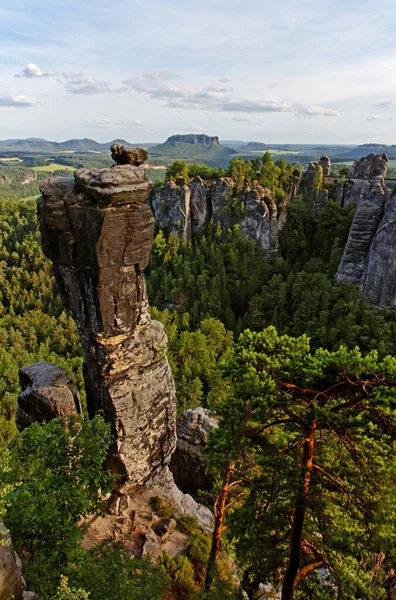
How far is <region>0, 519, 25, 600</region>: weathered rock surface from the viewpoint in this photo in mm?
6316

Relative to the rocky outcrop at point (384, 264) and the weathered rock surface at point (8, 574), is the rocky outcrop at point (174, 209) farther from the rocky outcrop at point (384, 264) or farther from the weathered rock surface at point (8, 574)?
the weathered rock surface at point (8, 574)

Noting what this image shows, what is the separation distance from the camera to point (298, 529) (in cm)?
811

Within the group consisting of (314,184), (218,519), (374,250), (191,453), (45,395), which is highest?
(314,184)

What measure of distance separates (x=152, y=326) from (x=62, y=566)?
8213 millimetres

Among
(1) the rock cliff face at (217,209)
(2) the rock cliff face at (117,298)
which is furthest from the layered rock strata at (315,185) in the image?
(2) the rock cliff face at (117,298)

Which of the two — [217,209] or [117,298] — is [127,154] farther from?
[217,209]

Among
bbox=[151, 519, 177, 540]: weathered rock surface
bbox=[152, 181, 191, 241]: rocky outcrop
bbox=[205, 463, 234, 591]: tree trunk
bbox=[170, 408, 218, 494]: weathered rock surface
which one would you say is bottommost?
bbox=[170, 408, 218, 494]: weathered rock surface

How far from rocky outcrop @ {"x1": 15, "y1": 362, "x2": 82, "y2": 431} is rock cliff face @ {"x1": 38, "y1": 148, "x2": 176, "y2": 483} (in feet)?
2.66

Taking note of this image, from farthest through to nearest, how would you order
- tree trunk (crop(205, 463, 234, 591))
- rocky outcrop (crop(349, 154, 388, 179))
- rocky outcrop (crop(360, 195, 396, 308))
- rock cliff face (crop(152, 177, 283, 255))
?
rocky outcrop (crop(349, 154, 388, 179)), rock cliff face (crop(152, 177, 283, 255)), rocky outcrop (crop(360, 195, 396, 308)), tree trunk (crop(205, 463, 234, 591))

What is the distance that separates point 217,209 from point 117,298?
4699 cm

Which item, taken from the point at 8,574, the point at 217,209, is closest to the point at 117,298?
the point at 8,574

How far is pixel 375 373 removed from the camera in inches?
288

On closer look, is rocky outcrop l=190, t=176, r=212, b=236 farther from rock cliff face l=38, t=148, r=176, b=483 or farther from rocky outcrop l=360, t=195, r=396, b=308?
rock cliff face l=38, t=148, r=176, b=483

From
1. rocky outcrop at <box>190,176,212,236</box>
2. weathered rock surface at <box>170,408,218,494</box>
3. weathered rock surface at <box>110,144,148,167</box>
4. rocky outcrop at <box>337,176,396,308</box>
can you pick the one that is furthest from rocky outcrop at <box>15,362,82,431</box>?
rocky outcrop at <box>190,176,212,236</box>
